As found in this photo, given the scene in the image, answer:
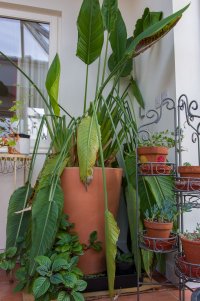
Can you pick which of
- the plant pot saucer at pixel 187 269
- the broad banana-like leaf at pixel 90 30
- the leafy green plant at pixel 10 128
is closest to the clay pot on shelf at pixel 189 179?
the plant pot saucer at pixel 187 269

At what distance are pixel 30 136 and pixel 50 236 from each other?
109 cm

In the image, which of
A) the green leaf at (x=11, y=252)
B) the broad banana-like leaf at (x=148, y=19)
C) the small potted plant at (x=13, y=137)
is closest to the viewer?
the green leaf at (x=11, y=252)

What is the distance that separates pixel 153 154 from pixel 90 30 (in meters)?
0.93

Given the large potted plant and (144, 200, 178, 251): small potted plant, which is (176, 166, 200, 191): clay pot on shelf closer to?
(144, 200, 178, 251): small potted plant

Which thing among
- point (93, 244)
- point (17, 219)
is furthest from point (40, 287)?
point (17, 219)

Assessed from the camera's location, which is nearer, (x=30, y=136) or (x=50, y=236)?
(x=50, y=236)

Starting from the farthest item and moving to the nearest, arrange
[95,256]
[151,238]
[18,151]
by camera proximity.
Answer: [18,151] → [95,256] → [151,238]

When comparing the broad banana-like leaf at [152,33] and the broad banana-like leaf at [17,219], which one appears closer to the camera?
the broad banana-like leaf at [152,33]

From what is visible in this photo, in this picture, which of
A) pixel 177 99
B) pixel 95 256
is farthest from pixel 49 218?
pixel 177 99

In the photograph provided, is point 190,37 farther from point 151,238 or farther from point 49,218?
point 49,218

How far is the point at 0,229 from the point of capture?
78.3 inches

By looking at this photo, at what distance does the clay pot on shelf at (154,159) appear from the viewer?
4.23ft

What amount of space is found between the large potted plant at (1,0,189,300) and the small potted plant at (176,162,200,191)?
1.26 ft

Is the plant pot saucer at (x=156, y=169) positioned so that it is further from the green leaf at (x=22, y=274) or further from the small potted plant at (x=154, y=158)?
the green leaf at (x=22, y=274)
